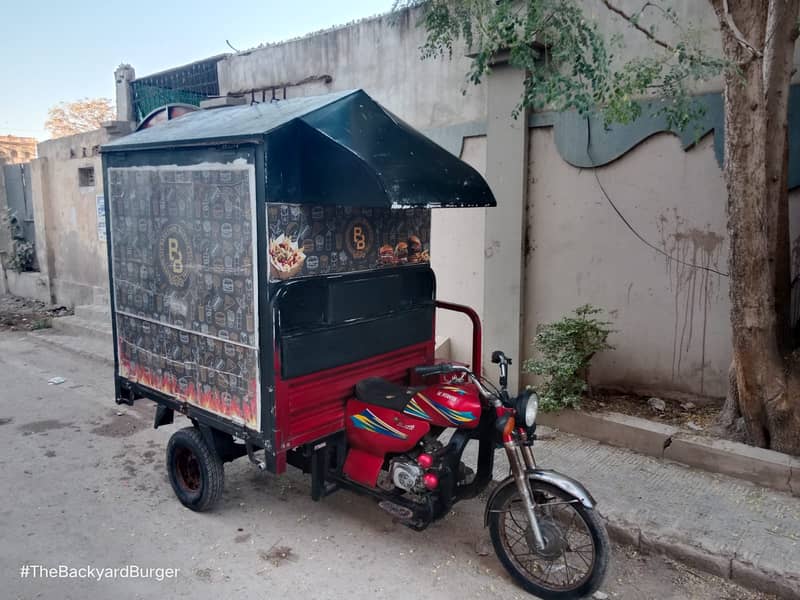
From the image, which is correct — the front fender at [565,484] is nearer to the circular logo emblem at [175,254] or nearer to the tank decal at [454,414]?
the tank decal at [454,414]

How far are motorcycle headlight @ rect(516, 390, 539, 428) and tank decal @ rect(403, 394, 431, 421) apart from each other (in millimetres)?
561

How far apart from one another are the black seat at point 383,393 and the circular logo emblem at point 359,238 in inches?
31.4

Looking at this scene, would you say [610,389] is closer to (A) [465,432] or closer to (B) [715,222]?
(B) [715,222]

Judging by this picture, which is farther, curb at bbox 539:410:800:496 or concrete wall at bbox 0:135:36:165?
concrete wall at bbox 0:135:36:165

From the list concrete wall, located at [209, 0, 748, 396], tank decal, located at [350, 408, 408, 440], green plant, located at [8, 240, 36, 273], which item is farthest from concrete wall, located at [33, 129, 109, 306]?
tank decal, located at [350, 408, 408, 440]

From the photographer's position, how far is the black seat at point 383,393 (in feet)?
11.9

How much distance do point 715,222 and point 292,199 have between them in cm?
361

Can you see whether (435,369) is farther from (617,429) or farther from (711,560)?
(617,429)

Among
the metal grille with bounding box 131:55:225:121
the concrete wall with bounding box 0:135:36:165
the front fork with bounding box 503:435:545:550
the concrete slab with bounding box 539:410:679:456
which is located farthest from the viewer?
the concrete wall with bounding box 0:135:36:165

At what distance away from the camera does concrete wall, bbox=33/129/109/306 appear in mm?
10555

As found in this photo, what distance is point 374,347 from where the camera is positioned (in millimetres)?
3986

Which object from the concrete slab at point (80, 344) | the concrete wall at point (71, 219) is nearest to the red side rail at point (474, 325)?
the concrete slab at point (80, 344)

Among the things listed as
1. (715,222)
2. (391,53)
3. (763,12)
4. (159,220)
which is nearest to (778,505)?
(715,222)

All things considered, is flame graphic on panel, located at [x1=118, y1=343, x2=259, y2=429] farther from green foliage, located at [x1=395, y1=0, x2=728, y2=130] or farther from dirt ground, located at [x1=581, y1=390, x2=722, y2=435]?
dirt ground, located at [x1=581, y1=390, x2=722, y2=435]
